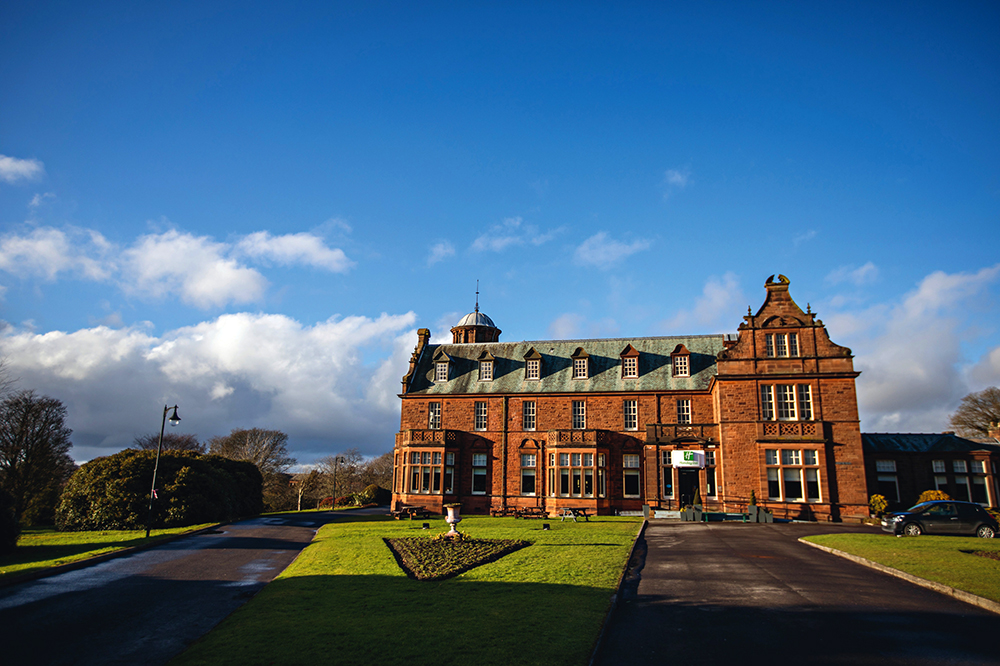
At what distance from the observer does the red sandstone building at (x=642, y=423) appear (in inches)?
1368

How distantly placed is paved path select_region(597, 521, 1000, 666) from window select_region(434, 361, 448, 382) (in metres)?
29.5

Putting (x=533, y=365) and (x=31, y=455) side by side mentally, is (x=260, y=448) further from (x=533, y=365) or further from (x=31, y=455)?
(x=533, y=365)

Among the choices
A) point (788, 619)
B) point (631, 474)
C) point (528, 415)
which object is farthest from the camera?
point (528, 415)

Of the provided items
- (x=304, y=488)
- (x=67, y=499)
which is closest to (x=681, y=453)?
(x=67, y=499)

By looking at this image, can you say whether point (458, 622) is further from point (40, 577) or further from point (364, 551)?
point (40, 577)

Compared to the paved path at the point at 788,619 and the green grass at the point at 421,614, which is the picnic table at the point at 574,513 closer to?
the green grass at the point at 421,614

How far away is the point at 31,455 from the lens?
48.9m

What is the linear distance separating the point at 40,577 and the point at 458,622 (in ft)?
47.8

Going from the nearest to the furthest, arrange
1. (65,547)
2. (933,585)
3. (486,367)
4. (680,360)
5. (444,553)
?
(933,585), (444,553), (65,547), (680,360), (486,367)

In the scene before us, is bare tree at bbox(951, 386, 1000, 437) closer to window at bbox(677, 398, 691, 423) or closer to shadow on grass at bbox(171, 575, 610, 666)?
window at bbox(677, 398, 691, 423)

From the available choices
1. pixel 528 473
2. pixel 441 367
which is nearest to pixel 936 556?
pixel 528 473

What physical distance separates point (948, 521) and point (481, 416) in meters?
27.9

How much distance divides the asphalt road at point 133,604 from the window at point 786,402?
1097 inches

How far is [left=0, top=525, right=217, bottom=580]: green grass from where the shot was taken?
781 inches
